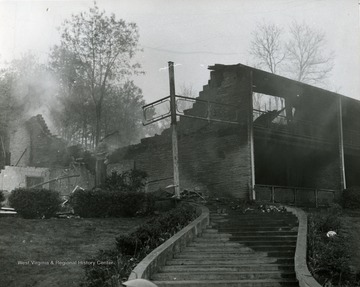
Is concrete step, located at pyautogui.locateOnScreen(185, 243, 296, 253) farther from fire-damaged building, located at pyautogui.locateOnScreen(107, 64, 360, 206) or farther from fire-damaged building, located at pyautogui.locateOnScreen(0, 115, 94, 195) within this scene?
fire-damaged building, located at pyautogui.locateOnScreen(0, 115, 94, 195)

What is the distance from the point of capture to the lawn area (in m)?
9.21

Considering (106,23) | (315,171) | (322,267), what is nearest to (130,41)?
(106,23)

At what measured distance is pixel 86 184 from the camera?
27406 mm

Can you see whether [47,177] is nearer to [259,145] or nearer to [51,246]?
[259,145]

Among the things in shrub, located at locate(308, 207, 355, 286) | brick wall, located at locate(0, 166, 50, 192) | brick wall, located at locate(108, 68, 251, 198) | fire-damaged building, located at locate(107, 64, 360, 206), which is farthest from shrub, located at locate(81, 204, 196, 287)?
brick wall, located at locate(0, 166, 50, 192)

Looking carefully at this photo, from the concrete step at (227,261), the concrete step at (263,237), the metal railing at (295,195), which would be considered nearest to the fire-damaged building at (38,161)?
the metal railing at (295,195)

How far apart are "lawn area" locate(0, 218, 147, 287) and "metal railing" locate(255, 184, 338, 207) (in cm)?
628

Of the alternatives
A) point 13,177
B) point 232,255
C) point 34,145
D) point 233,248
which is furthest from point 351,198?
point 34,145

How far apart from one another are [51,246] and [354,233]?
8.01 meters

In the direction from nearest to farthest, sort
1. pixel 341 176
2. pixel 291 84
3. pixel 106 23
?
pixel 291 84 < pixel 341 176 < pixel 106 23

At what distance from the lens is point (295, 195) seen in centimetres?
2055

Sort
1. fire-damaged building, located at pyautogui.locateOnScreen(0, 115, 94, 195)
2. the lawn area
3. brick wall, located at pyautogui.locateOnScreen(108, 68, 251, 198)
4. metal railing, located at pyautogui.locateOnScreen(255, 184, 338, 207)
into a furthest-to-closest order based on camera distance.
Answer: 1. fire-damaged building, located at pyautogui.locateOnScreen(0, 115, 94, 195)
2. metal railing, located at pyautogui.locateOnScreen(255, 184, 338, 207)
3. brick wall, located at pyautogui.locateOnScreen(108, 68, 251, 198)
4. the lawn area

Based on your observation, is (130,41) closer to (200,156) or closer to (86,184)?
(86,184)

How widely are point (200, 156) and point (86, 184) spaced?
30.1 ft
